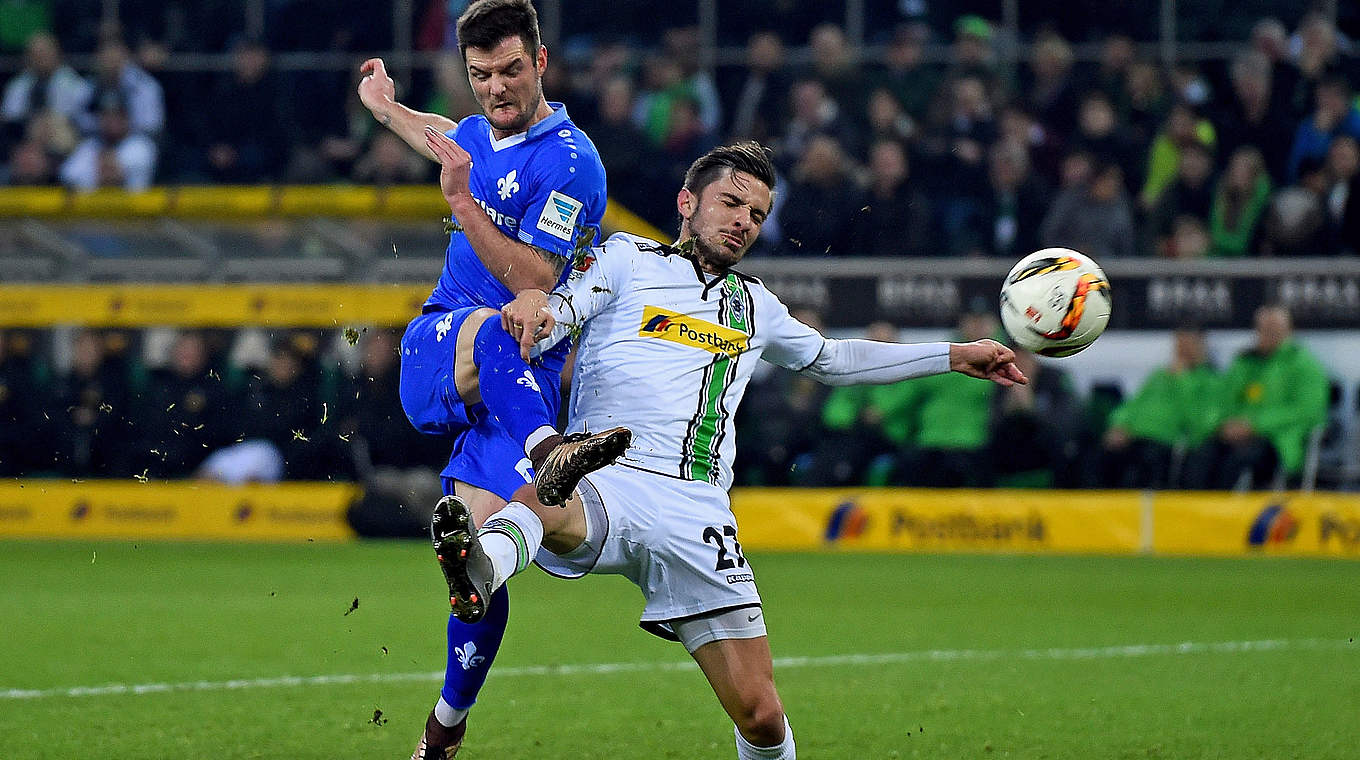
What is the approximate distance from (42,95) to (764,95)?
664 centimetres

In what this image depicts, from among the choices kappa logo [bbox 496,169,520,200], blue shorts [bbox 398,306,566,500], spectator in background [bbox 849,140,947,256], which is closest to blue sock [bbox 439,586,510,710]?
blue shorts [bbox 398,306,566,500]

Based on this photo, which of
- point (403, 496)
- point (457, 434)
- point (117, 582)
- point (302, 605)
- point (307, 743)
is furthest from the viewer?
point (403, 496)

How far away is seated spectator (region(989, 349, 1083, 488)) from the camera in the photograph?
44.2ft

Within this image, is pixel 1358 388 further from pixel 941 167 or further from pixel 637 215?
pixel 637 215

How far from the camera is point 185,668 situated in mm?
7820

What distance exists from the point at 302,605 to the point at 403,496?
3.91 meters

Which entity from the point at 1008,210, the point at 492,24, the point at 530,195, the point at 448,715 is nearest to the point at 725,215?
the point at 530,195

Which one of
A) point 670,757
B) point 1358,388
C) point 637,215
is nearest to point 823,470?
point 637,215

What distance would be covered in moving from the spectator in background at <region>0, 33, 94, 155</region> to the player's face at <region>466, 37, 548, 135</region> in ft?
40.2

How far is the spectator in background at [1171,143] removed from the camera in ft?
47.1

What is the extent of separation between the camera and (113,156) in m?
16.2

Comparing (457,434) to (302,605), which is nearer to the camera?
(457,434)

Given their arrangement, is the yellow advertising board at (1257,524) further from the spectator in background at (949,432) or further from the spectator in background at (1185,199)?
the spectator in background at (1185,199)

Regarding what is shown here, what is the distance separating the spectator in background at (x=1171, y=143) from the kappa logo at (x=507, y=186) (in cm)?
978
